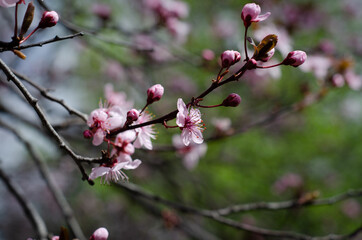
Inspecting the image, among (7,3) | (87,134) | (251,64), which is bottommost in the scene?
(251,64)

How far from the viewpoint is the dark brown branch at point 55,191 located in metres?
1.92

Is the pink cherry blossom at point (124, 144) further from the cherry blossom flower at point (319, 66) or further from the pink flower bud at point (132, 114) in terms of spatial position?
the cherry blossom flower at point (319, 66)

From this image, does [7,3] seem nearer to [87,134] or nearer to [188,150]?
[87,134]

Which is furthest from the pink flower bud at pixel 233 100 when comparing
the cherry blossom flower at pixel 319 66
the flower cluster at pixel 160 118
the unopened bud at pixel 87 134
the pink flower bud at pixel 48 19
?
the cherry blossom flower at pixel 319 66

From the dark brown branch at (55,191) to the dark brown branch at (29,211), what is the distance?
0.46 ft

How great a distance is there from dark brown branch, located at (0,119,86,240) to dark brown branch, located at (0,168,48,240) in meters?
0.14

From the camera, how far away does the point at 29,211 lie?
6.31 ft

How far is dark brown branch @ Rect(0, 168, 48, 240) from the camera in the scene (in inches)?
67.0

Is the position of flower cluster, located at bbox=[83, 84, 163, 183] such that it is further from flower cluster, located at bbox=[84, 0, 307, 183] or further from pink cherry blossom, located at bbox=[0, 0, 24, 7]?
pink cherry blossom, located at bbox=[0, 0, 24, 7]

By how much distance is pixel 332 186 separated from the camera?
5.66m

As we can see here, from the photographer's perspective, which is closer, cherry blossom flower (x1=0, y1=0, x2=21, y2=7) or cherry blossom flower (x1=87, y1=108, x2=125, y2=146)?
cherry blossom flower (x1=0, y1=0, x2=21, y2=7)

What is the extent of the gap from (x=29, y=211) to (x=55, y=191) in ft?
0.76

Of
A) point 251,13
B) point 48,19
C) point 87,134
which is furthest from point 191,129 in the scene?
point 48,19

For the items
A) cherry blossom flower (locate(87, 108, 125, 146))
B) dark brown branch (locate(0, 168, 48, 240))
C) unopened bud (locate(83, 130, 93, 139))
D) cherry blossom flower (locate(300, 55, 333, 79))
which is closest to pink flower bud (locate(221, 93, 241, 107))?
cherry blossom flower (locate(87, 108, 125, 146))
